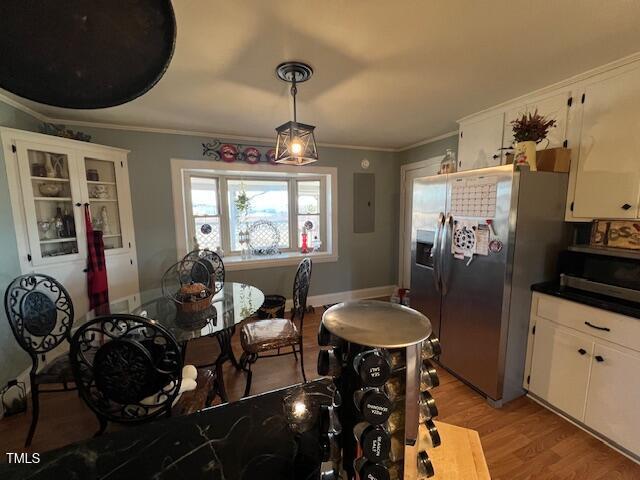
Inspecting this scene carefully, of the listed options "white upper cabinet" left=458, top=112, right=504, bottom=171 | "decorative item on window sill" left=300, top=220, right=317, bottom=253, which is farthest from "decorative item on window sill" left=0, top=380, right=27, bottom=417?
"white upper cabinet" left=458, top=112, right=504, bottom=171

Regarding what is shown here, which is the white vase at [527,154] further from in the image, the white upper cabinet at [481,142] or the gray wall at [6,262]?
the gray wall at [6,262]

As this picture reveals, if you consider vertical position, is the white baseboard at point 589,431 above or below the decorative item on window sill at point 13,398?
below

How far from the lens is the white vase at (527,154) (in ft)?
6.09

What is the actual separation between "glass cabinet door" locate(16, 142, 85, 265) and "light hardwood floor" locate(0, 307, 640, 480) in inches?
46.8

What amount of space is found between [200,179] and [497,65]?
10.2ft

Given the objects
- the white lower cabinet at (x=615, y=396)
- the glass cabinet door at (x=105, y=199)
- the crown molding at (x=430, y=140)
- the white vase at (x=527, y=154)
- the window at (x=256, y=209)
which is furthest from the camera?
the window at (x=256, y=209)

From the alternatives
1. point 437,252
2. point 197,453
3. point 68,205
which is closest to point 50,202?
point 68,205

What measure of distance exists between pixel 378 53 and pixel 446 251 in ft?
4.94

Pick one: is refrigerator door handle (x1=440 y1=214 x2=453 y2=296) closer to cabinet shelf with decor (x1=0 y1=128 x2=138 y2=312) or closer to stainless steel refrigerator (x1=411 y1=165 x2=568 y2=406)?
stainless steel refrigerator (x1=411 y1=165 x2=568 y2=406)

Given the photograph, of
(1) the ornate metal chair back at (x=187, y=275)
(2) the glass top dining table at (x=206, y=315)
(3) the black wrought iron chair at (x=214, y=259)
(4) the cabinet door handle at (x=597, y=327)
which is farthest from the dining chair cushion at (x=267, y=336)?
(4) the cabinet door handle at (x=597, y=327)

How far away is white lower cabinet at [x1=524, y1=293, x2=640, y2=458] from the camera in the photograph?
154 centimetres

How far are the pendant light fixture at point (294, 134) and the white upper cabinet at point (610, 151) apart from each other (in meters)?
1.83

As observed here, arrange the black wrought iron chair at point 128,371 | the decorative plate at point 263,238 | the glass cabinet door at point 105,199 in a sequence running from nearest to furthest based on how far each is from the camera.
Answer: the black wrought iron chair at point 128,371 < the glass cabinet door at point 105,199 < the decorative plate at point 263,238

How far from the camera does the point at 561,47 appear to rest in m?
1.53
